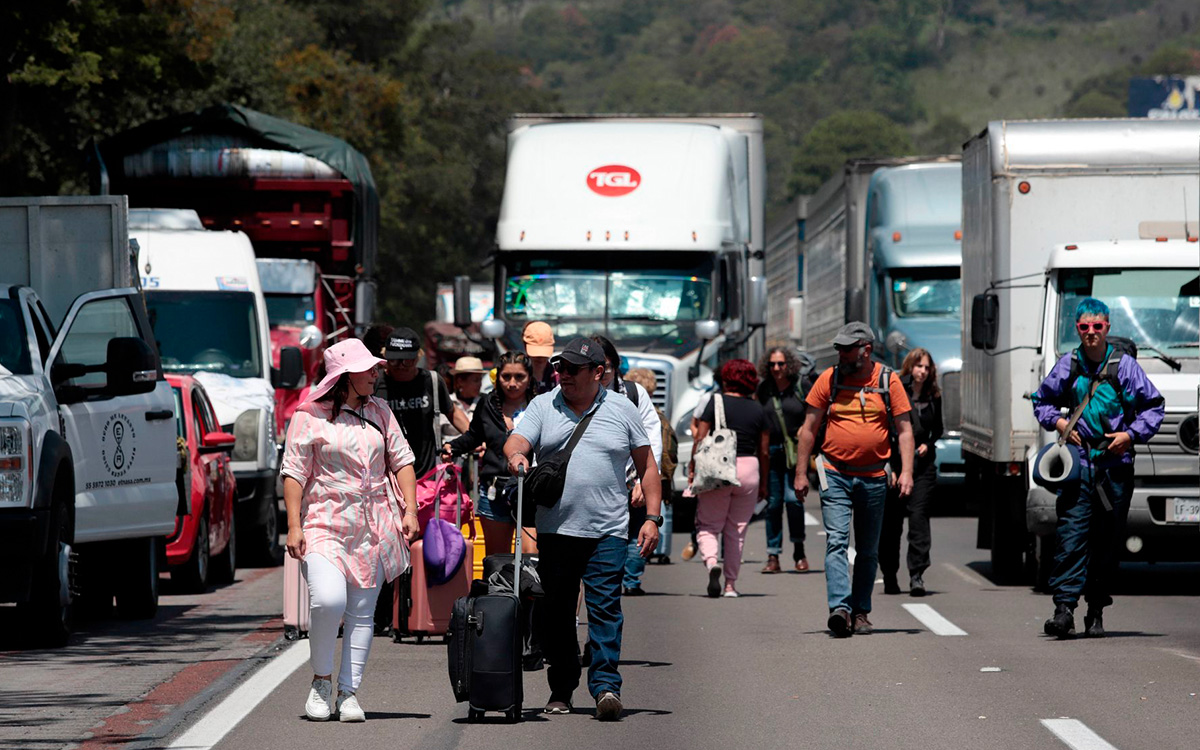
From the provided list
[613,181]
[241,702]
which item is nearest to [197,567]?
[241,702]

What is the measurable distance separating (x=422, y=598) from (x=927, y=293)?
527 inches

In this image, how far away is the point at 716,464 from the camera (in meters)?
15.0

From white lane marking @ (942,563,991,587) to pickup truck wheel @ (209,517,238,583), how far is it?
571cm

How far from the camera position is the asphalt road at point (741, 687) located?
8.66m

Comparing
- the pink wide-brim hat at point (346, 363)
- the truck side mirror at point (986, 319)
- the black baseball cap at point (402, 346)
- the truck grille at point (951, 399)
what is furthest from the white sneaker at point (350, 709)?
the truck grille at point (951, 399)

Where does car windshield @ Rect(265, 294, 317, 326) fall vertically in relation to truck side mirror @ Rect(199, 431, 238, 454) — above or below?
above

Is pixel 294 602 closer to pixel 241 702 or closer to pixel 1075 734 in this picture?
pixel 241 702

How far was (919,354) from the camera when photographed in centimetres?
1627

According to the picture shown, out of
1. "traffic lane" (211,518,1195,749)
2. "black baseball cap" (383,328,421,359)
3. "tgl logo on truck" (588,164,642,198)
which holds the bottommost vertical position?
"traffic lane" (211,518,1195,749)

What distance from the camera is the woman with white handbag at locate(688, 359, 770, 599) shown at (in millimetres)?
14961

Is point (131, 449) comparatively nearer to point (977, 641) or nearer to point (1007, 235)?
point (977, 641)

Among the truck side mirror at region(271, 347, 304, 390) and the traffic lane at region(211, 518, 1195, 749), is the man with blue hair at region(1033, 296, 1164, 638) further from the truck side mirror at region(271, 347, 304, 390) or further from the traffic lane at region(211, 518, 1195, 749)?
the truck side mirror at region(271, 347, 304, 390)

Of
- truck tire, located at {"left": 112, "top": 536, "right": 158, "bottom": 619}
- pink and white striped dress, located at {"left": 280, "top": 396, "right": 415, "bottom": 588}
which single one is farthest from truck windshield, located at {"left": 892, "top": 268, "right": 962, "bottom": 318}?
pink and white striped dress, located at {"left": 280, "top": 396, "right": 415, "bottom": 588}

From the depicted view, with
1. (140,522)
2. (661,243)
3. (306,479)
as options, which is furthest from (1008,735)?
(661,243)
